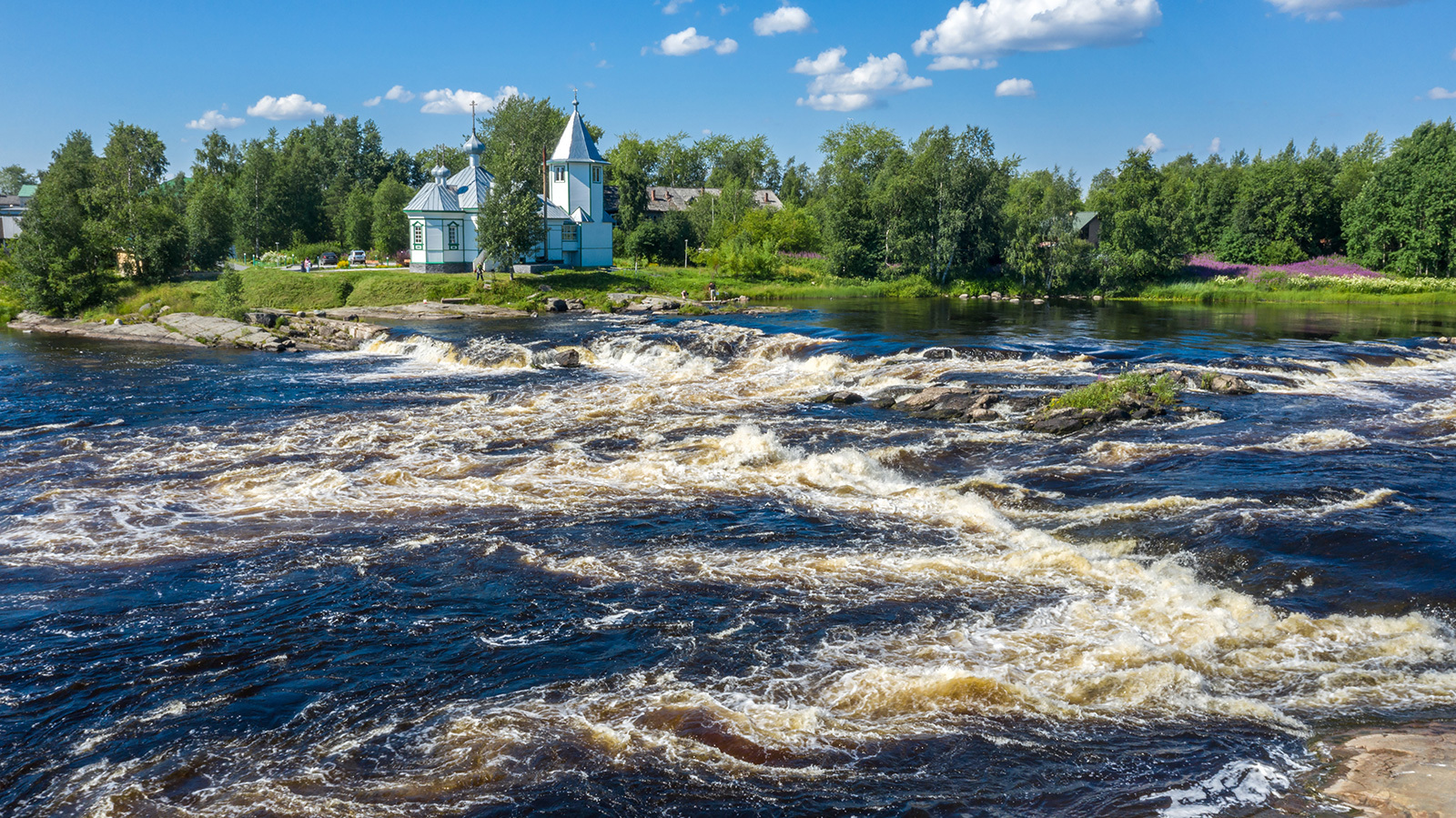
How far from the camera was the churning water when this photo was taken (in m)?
9.13

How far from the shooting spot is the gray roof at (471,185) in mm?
62594

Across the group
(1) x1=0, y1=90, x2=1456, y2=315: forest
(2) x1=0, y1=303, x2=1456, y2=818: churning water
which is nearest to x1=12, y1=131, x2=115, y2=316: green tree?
(1) x1=0, y1=90, x2=1456, y2=315: forest

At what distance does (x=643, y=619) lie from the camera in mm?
12648

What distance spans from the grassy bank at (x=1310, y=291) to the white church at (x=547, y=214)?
1662 inches

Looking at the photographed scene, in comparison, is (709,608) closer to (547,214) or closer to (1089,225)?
(547,214)

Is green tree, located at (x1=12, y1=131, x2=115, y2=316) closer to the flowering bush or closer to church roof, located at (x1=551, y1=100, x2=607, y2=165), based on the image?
church roof, located at (x1=551, y1=100, x2=607, y2=165)

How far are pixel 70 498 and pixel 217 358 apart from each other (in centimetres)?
2291

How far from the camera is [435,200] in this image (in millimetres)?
60406

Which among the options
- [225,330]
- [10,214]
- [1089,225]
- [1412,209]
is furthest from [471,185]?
[1412,209]

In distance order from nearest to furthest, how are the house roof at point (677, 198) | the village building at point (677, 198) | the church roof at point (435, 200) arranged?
the church roof at point (435, 200) → the village building at point (677, 198) → the house roof at point (677, 198)

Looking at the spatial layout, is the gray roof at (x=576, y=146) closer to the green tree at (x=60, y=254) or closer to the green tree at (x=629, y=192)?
the green tree at (x=629, y=192)

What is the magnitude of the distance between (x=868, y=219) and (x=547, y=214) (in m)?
25.5

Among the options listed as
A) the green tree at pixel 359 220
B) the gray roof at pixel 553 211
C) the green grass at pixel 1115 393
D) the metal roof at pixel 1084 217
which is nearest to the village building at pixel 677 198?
the green tree at pixel 359 220

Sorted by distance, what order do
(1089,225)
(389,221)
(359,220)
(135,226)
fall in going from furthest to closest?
1. (1089,225)
2. (359,220)
3. (389,221)
4. (135,226)
